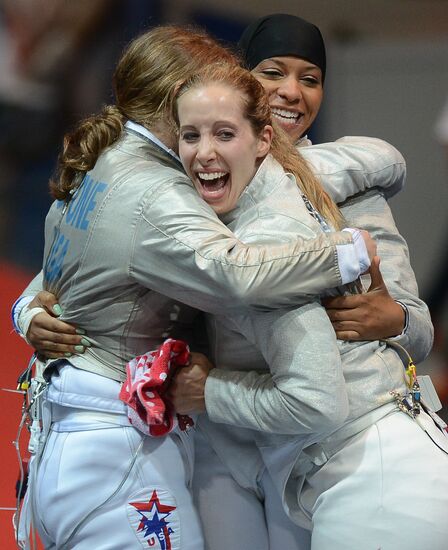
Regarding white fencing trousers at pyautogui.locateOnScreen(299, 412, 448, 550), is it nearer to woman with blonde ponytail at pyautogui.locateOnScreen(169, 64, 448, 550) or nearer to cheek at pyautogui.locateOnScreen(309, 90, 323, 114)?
woman with blonde ponytail at pyautogui.locateOnScreen(169, 64, 448, 550)

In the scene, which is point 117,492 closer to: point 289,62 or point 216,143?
point 216,143

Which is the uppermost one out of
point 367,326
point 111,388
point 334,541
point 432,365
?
point 367,326

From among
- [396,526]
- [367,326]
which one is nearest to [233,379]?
[367,326]

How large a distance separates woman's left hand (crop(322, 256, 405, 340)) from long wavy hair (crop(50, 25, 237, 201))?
1.65 feet

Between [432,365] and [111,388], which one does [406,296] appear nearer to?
[111,388]

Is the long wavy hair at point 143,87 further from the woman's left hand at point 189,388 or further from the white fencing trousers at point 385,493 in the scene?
the white fencing trousers at point 385,493

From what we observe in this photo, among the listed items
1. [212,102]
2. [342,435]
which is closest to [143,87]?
[212,102]

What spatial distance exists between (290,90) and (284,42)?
157 mm

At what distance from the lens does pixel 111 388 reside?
2.10 meters

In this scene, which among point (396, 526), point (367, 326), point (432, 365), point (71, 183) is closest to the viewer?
point (396, 526)

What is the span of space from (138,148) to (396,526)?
90cm

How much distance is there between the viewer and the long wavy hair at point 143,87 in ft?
6.98

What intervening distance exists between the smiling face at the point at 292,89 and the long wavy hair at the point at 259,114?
45cm

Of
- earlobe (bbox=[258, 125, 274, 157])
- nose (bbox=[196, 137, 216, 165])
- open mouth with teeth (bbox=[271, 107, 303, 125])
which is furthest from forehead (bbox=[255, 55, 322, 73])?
nose (bbox=[196, 137, 216, 165])
